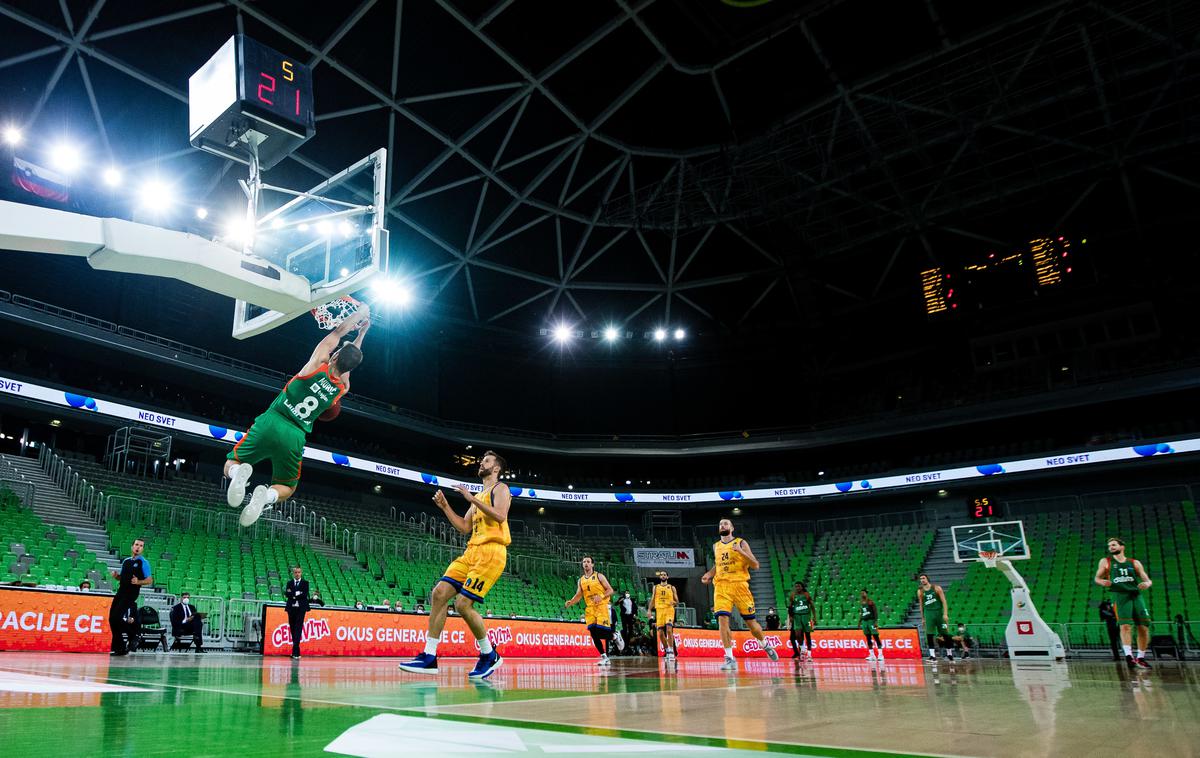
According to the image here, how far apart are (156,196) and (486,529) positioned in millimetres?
24177

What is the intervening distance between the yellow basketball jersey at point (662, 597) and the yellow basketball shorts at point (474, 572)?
9.77m

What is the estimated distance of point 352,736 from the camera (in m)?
3.06

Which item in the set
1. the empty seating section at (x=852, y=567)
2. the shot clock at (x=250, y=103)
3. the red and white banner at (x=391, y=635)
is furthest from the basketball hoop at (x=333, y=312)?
the empty seating section at (x=852, y=567)

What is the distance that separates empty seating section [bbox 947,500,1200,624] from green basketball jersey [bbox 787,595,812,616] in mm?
11404

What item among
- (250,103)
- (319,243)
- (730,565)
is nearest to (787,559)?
(730,565)

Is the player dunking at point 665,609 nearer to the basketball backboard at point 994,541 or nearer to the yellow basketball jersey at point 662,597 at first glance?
the yellow basketball jersey at point 662,597

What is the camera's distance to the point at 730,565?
467 inches

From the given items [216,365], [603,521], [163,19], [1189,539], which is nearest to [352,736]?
[163,19]

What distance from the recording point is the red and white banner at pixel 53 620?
1289 centimetres

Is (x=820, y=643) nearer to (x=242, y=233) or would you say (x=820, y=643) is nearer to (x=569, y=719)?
(x=242, y=233)

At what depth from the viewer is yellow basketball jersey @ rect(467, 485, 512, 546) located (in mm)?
7469

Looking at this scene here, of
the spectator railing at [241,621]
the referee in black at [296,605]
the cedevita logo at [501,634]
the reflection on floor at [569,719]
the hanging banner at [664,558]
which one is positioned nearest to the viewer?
the reflection on floor at [569,719]

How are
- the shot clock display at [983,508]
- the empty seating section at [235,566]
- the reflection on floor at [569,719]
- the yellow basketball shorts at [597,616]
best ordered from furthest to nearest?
the shot clock display at [983,508]
the empty seating section at [235,566]
the yellow basketball shorts at [597,616]
the reflection on floor at [569,719]

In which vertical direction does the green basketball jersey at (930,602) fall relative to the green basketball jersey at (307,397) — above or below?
below
